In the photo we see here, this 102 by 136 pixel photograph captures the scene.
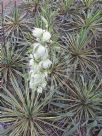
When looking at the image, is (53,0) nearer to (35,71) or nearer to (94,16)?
(94,16)

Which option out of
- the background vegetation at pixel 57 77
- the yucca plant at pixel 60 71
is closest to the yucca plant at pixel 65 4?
the background vegetation at pixel 57 77

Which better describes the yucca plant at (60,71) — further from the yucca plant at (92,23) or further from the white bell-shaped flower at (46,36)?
the white bell-shaped flower at (46,36)

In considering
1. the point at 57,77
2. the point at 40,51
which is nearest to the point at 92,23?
the point at 57,77

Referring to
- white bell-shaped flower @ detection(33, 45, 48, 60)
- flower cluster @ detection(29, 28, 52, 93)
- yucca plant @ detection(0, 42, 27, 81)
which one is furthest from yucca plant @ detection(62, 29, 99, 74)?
white bell-shaped flower @ detection(33, 45, 48, 60)

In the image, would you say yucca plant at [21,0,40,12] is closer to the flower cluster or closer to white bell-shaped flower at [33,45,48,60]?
the flower cluster

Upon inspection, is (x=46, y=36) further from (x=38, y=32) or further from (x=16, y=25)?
(x=16, y=25)

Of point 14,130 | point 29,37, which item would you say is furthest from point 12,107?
point 29,37
